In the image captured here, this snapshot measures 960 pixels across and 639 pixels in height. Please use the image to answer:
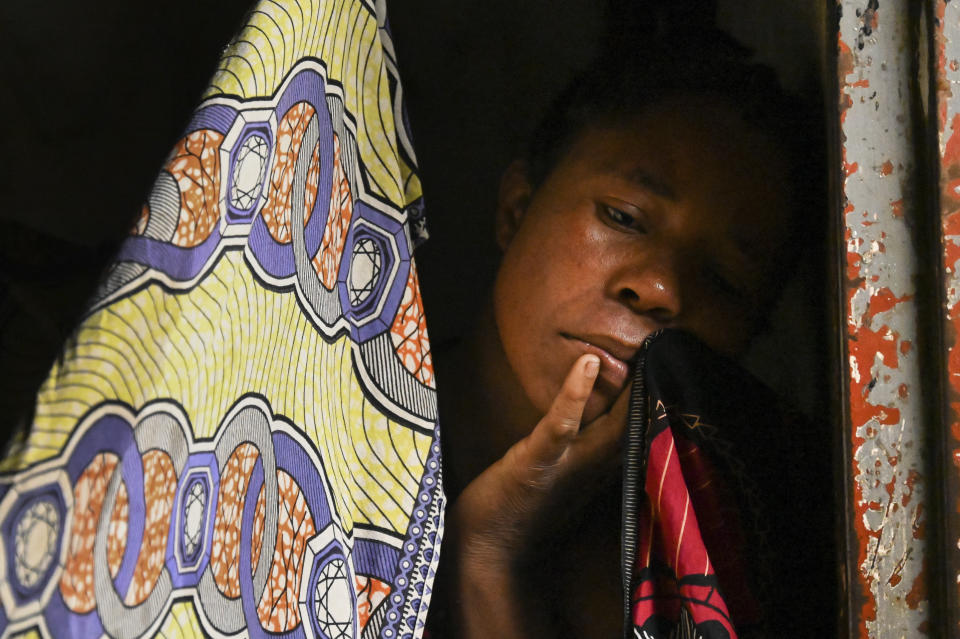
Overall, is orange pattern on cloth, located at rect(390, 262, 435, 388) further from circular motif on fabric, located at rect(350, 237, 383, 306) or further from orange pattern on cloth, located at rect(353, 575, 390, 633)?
orange pattern on cloth, located at rect(353, 575, 390, 633)

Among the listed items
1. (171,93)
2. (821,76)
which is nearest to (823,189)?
(821,76)

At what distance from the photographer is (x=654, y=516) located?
686mm

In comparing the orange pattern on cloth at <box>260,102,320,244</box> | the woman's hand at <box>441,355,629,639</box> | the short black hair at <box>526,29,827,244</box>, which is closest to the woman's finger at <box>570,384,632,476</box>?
the woman's hand at <box>441,355,629,639</box>

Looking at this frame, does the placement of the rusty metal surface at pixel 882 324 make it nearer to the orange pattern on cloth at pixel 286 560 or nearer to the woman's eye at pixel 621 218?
the woman's eye at pixel 621 218

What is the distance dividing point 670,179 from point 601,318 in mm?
160

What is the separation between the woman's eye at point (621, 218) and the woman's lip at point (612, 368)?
0.43 feet

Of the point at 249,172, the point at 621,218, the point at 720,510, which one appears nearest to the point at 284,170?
the point at 249,172

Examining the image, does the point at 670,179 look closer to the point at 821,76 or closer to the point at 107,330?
the point at 821,76

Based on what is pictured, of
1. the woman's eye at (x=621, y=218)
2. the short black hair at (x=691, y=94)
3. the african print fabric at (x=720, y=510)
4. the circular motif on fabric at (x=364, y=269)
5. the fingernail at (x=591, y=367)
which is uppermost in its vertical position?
the short black hair at (x=691, y=94)

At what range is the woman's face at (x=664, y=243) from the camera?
793mm

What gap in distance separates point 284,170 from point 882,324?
0.48 m

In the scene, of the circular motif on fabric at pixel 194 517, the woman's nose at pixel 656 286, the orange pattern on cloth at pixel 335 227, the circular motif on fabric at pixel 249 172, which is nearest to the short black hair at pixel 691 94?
the woman's nose at pixel 656 286

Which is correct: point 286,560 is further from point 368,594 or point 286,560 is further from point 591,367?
point 591,367

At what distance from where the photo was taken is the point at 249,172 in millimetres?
542
